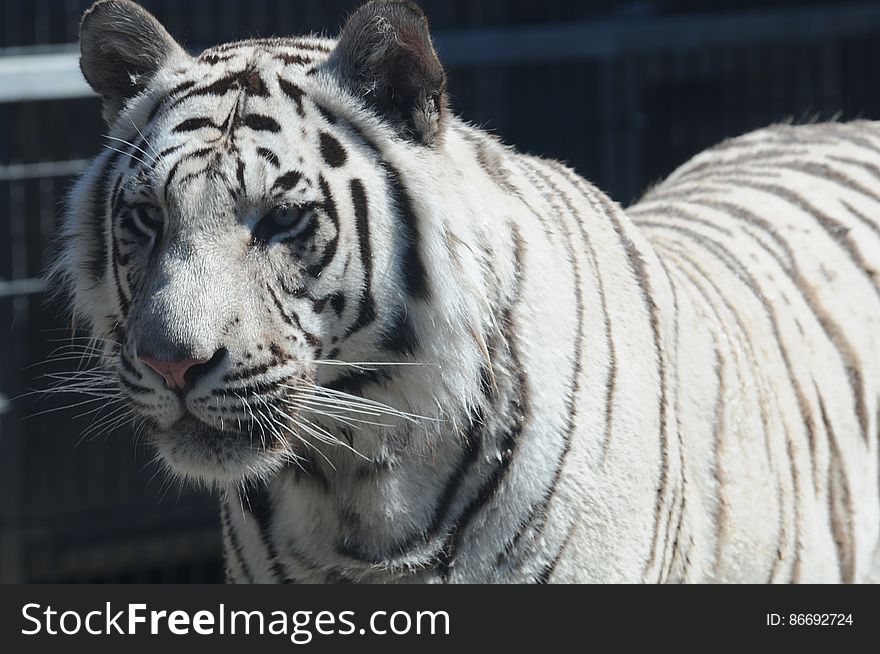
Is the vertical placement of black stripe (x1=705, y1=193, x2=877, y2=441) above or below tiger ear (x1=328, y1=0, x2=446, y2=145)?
below

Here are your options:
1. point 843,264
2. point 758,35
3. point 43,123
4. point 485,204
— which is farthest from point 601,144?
point 485,204

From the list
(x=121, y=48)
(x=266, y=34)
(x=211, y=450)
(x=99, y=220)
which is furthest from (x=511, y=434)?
(x=266, y=34)

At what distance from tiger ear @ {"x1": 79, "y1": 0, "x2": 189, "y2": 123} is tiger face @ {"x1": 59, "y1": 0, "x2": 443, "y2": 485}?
28mm

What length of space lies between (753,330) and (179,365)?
1064 millimetres

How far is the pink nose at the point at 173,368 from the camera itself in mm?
1564

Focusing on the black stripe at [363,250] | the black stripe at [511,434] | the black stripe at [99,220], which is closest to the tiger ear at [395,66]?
the black stripe at [363,250]

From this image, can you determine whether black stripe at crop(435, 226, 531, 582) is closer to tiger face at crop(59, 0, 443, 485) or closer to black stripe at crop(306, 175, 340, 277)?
tiger face at crop(59, 0, 443, 485)

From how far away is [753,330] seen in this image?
220 centimetres

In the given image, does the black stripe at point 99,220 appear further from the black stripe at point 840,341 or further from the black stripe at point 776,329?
the black stripe at point 840,341

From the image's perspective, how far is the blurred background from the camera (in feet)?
11.2

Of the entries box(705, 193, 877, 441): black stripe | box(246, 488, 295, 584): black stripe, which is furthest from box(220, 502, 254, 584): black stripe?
box(705, 193, 877, 441): black stripe

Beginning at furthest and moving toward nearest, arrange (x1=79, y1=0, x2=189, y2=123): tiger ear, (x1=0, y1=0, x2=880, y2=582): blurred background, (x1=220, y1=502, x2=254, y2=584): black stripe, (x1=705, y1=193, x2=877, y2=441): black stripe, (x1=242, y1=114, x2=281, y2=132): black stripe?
(x1=0, y1=0, x2=880, y2=582): blurred background, (x1=705, y1=193, x2=877, y2=441): black stripe, (x1=220, y1=502, x2=254, y2=584): black stripe, (x1=79, y1=0, x2=189, y2=123): tiger ear, (x1=242, y1=114, x2=281, y2=132): black stripe

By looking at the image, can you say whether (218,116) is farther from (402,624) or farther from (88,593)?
(88,593)

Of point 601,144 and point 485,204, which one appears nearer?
point 485,204
